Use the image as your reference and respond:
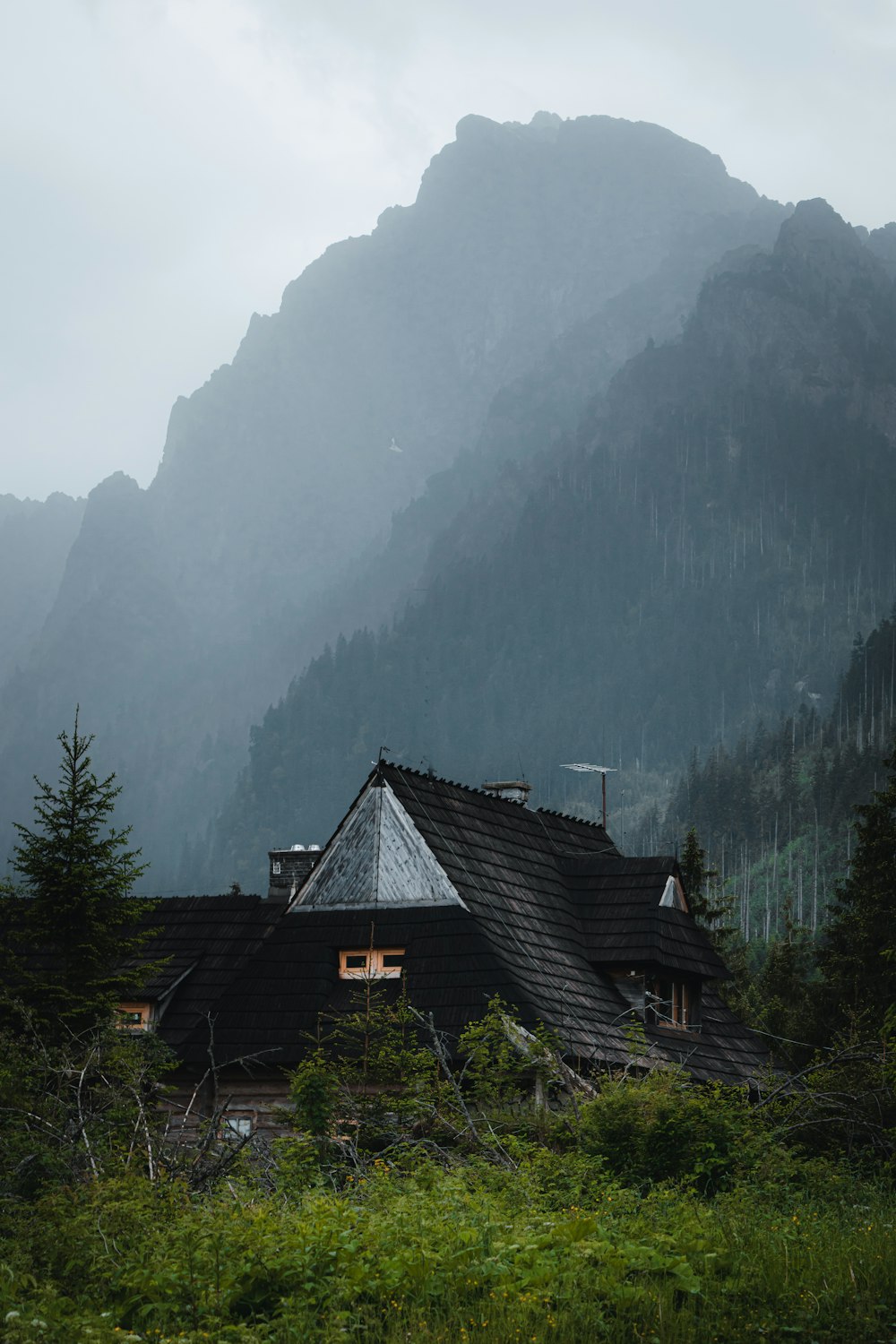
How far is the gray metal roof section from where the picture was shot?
89.4ft

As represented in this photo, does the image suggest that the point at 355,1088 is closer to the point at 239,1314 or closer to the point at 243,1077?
the point at 243,1077

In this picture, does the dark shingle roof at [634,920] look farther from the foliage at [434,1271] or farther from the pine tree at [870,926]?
the foliage at [434,1271]

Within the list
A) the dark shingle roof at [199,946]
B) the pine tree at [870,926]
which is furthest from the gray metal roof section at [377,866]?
the pine tree at [870,926]

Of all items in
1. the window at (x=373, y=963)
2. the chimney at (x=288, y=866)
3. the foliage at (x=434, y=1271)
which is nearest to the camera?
the foliage at (x=434, y=1271)

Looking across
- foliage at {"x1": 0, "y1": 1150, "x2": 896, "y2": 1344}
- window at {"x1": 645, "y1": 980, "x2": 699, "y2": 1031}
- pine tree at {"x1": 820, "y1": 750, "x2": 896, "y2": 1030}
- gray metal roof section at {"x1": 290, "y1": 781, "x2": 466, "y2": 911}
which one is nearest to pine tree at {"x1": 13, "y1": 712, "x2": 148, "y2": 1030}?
gray metal roof section at {"x1": 290, "y1": 781, "x2": 466, "y2": 911}

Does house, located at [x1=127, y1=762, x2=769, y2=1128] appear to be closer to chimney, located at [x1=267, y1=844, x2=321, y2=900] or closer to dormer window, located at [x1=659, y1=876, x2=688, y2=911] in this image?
dormer window, located at [x1=659, y1=876, x2=688, y2=911]

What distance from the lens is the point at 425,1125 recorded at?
2052 centimetres

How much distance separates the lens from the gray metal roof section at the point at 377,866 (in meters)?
27.2

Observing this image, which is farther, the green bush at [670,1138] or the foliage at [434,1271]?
the green bush at [670,1138]

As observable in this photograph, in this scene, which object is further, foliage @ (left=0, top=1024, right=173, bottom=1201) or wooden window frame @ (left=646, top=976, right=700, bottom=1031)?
wooden window frame @ (left=646, top=976, right=700, bottom=1031)

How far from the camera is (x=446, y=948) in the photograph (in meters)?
25.7

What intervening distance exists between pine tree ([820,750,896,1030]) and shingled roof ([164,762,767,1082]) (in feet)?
28.4

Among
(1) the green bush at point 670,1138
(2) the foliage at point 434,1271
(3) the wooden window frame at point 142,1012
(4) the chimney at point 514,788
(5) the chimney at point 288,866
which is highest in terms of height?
(4) the chimney at point 514,788

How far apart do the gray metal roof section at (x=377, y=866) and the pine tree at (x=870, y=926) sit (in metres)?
13.8
